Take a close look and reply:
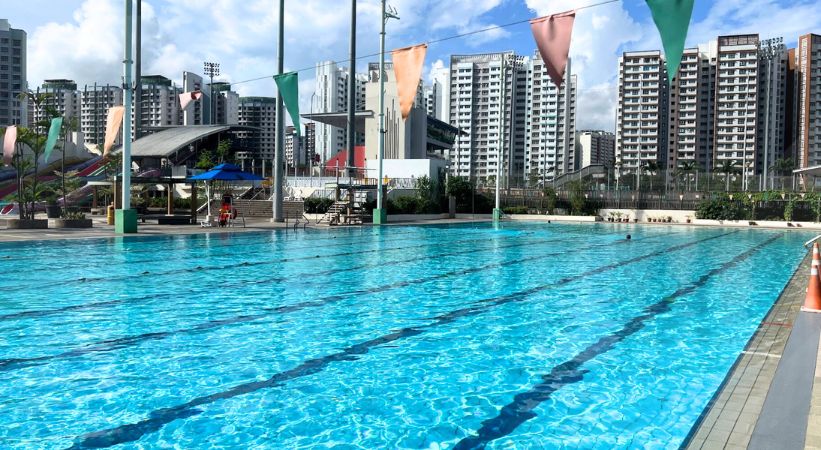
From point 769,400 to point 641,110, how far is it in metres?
121

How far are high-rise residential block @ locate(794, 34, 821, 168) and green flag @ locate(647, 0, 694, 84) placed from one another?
357 feet

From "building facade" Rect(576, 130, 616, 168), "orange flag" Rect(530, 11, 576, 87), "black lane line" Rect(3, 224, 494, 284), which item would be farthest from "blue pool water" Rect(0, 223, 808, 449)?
"building facade" Rect(576, 130, 616, 168)

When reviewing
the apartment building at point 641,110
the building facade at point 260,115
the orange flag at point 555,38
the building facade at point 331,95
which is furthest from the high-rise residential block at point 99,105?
the orange flag at point 555,38

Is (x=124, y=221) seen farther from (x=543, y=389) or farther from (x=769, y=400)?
(x=769, y=400)

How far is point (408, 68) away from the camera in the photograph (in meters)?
19.5

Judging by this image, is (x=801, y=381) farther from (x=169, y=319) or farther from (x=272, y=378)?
(x=169, y=319)

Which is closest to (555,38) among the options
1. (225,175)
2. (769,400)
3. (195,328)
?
(195,328)

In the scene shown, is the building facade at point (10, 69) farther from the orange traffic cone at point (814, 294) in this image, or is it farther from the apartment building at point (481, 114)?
the orange traffic cone at point (814, 294)

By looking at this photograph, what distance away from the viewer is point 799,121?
104812mm

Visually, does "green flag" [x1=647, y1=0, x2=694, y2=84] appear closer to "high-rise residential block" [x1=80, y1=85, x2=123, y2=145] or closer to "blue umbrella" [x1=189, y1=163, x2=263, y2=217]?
"blue umbrella" [x1=189, y1=163, x2=263, y2=217]

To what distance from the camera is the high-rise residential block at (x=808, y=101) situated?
10194 cm

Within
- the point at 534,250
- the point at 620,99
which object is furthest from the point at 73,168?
the point at 620,99

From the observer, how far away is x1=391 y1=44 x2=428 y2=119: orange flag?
19.3 m

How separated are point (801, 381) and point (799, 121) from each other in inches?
4701
